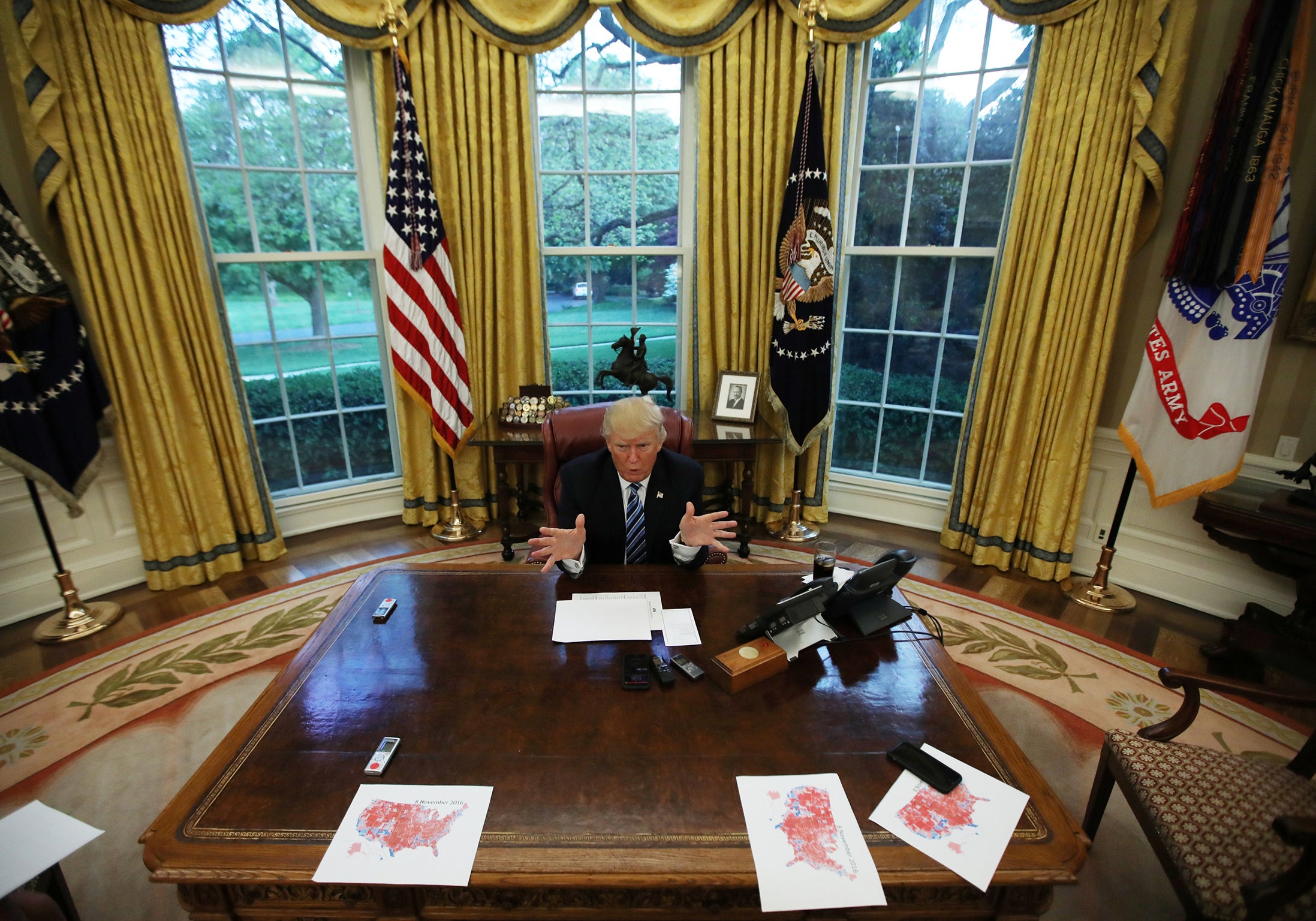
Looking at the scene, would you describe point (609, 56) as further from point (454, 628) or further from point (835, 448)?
point (454, 628)

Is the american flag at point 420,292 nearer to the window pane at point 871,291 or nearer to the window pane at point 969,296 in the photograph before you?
the window pane at point 871,291

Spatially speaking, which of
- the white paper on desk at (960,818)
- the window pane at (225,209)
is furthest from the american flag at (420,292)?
the white paper on desk at (960,818)

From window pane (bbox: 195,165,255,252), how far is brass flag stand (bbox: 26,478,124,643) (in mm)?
1465

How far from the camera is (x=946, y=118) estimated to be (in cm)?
339

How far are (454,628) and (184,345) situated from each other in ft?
8.05

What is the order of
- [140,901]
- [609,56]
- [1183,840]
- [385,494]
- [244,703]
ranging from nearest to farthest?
[1183,840] → [140,901] → [244,703] → [609,56] → [385,494]

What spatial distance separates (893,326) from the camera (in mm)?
3754

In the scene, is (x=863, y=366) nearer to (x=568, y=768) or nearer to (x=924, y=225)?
(x=924, y=225)

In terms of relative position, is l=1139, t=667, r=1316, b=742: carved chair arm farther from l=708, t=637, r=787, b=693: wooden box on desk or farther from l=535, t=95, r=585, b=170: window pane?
l=535, t=95, r=585, b=170: window pane

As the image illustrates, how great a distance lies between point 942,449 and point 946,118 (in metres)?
1.80

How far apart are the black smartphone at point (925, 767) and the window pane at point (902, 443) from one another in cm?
287

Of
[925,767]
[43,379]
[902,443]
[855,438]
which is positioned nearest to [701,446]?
[855,438]

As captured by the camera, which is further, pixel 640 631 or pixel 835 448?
pixel 835 448

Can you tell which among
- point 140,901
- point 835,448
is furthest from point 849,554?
point 140,901
